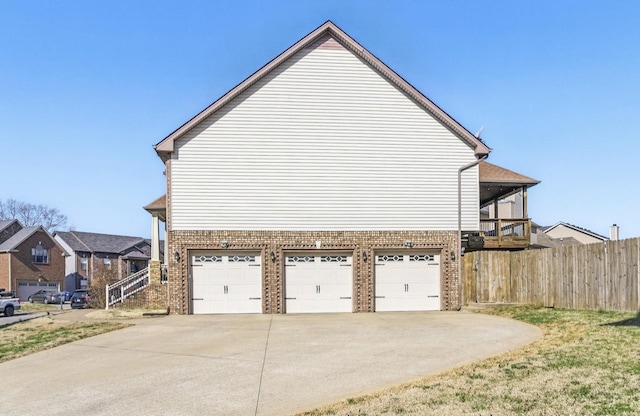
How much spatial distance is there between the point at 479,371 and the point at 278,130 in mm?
13055

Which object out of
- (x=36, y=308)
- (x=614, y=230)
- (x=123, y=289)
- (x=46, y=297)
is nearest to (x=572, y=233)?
(x=614, y=230)

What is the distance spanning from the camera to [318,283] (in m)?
19.4

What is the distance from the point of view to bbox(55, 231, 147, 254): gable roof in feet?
192

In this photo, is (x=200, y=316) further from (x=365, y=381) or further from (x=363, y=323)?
(x=365, y=381)

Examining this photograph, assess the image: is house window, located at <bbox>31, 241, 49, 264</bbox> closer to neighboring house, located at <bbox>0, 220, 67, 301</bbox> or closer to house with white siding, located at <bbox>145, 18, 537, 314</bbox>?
neighboring house, located at <bbox>0, 220, 67, 301</bbox>

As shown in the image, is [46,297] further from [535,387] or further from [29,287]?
[535,387]

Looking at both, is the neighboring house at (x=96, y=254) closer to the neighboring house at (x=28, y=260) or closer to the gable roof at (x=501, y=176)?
the neighboring house at (x=28, y=260)

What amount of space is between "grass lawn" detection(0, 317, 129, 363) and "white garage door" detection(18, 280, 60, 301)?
36.4 m

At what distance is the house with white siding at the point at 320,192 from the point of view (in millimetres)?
18859

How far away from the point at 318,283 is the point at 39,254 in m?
44.1

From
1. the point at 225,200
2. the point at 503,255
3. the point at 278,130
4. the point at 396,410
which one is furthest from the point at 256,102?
the point at 396,410

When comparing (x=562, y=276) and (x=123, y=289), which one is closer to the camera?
(x=562, y=276)

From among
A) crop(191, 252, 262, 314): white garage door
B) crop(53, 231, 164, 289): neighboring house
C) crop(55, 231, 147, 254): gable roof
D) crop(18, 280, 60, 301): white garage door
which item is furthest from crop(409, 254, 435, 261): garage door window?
crop(55, 231, 147, 254): gable roof

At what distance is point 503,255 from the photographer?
62.0 feet
